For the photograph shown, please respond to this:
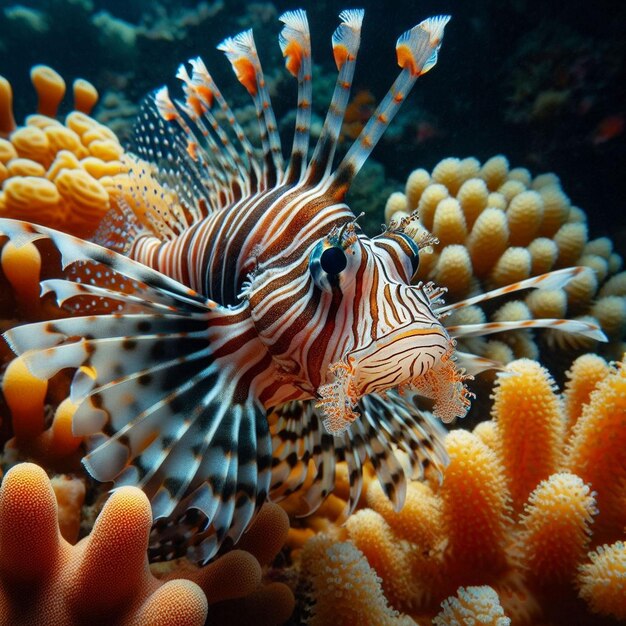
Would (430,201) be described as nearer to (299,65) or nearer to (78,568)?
(299,65)

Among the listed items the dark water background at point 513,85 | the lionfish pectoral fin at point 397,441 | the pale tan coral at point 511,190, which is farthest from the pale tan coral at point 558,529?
the dark water background at point 513,85

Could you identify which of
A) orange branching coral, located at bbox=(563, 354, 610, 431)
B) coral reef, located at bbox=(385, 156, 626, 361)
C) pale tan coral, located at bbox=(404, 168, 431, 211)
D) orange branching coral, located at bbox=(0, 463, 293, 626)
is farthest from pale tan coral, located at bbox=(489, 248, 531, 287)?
orange branching coral, located at bbox=(0, 463, 293, 626)

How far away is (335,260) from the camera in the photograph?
5.34 feet

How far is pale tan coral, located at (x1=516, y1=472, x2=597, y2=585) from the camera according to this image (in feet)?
5.79

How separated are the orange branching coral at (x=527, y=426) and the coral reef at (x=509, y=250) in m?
1.48

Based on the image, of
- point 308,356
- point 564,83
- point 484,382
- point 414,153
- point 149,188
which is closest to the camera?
point 308,356

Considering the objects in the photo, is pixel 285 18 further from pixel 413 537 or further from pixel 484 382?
pixel 484 382

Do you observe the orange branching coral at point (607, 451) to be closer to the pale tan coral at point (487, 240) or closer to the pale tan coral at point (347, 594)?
the pale tan coral at point (347, 594)

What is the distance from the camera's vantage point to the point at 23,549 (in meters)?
1.25

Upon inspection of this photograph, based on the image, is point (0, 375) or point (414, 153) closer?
point (0, 375)

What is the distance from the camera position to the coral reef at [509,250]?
3.70 metres

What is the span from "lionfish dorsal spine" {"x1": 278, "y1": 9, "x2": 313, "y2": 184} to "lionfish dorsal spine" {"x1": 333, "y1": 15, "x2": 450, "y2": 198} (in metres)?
0.27

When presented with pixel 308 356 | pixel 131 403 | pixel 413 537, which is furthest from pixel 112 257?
pixel 413 537

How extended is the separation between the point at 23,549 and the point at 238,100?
8978 mm
